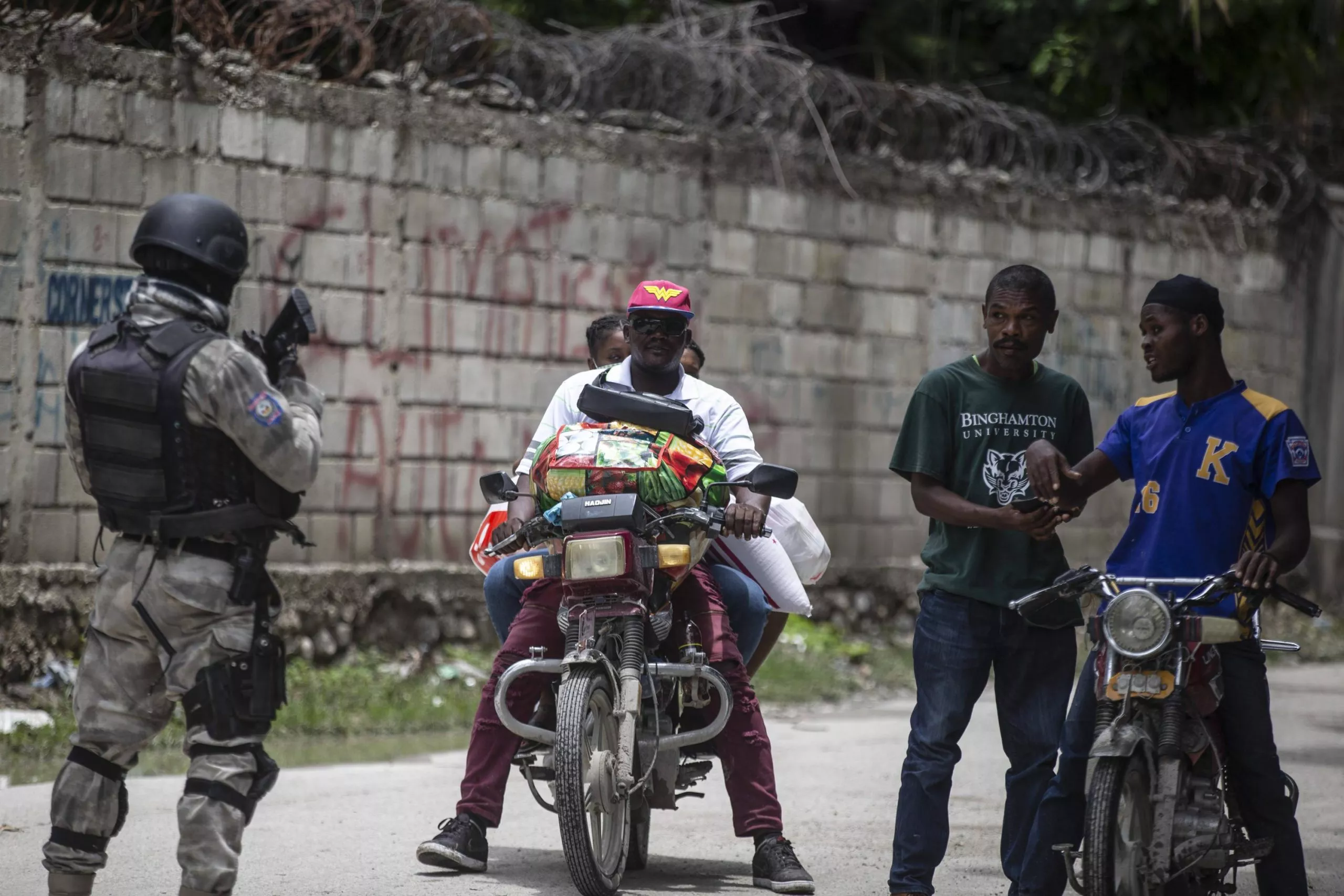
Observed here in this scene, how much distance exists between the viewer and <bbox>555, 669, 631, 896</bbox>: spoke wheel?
468cm

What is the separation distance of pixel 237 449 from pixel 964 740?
5.23m

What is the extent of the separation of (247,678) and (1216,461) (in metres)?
2.55

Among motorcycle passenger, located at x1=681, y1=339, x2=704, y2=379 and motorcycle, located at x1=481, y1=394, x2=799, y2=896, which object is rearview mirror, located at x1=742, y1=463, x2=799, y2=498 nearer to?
motorcycle, located at x1=481, y1=394, x2=799, y2=896

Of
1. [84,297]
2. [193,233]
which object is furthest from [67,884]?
[84,297]

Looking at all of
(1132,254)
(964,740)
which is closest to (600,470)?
(964,740)

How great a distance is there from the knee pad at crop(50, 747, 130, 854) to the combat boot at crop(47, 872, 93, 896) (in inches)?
3.3

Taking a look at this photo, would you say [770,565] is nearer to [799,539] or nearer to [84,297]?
[799,539]

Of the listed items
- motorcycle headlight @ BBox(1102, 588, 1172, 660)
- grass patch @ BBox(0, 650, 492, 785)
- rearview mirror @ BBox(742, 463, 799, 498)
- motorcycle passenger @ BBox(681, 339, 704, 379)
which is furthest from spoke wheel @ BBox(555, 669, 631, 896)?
grass patch @ BBox(0, 650, 492, 785)

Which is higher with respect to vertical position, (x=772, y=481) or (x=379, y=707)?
(x=772, y=481)

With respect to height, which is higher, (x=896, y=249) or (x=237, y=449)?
(x=896, y=249)

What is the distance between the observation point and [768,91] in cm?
1048

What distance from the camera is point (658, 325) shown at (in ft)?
17.7

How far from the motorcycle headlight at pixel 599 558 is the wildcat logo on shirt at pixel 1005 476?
1.06m

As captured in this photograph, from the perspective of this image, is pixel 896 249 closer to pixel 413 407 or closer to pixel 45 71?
pixel 413 407
